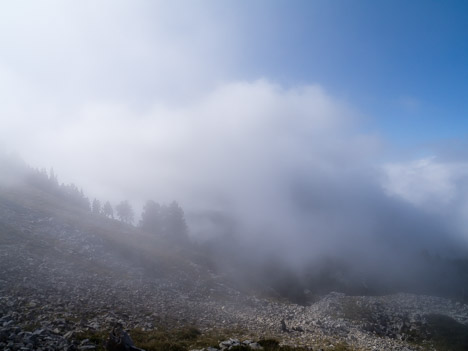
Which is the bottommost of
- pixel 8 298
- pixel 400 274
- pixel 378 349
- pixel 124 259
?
pixel 378 349

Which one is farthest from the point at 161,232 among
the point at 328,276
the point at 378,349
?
the point at 378,349

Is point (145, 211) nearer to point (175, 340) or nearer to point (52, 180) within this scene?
point (52, 180)

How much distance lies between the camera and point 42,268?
A: 3606 centimetres

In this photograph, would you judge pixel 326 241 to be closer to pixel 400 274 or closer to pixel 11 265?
pixel 400 274

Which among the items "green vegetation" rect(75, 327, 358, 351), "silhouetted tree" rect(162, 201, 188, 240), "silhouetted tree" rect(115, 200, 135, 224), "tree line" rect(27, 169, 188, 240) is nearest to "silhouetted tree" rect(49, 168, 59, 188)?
"tree line" rect(27, 169, 188, 240)

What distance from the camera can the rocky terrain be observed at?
72.7 feet

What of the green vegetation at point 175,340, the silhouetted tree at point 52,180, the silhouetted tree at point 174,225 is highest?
the silhouetted tree at point 52,180

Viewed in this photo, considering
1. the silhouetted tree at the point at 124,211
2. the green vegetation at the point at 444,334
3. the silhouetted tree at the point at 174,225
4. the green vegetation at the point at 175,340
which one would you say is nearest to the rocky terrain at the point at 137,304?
the green vegetation at the point at 444,334

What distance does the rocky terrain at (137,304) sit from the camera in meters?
22.2

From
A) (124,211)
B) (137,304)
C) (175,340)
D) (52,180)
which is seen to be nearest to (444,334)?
(175,340)

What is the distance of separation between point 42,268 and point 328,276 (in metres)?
83.1

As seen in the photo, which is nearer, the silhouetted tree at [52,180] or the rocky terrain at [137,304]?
the rocky terrain at [137,304]

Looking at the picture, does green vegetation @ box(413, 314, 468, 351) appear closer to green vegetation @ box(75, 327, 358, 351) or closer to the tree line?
green vegetation @ box(75, 327, 358, 351)

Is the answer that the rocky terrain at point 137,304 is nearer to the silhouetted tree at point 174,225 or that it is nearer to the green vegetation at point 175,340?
the green vegetation at point 175,340
